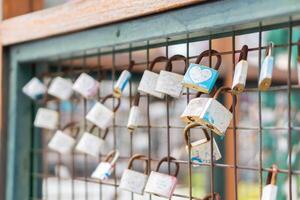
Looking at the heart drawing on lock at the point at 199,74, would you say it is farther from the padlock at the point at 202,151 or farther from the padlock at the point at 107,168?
the padlock at the point at 107,168

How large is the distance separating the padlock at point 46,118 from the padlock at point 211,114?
53 cm

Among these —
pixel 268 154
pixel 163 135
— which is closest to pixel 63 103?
pixel 163 135

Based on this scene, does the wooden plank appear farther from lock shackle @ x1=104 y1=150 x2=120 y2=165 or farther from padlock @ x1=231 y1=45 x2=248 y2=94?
lock shackle @ x1=104 y1=150 x2=120 y2=165

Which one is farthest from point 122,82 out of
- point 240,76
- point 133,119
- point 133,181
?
point 240,76

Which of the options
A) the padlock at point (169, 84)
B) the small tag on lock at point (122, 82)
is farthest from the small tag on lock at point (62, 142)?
the padlock at point (169, 84)

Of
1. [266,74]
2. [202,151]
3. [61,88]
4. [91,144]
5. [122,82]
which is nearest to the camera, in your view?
[266,74]

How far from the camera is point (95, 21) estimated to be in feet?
3.16

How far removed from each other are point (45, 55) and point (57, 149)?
20 cm

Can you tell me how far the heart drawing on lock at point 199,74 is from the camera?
0.76 metres

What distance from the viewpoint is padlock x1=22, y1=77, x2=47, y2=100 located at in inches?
48.1

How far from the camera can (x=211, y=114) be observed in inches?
28.5

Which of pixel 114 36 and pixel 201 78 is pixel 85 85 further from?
pixel 201 78

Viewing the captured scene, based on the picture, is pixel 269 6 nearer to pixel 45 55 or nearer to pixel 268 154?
pixel 45 55

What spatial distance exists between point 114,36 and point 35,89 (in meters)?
0.34
